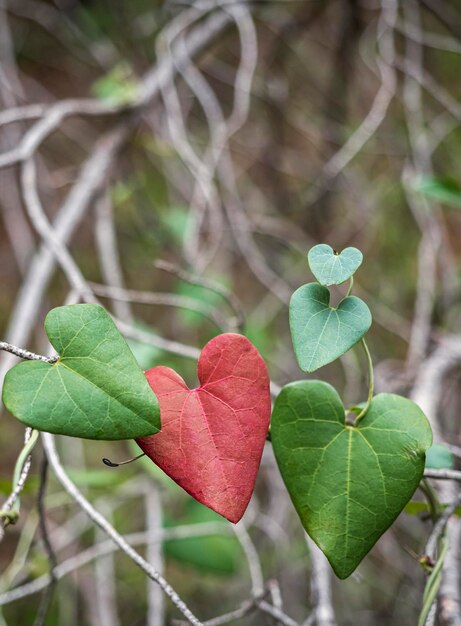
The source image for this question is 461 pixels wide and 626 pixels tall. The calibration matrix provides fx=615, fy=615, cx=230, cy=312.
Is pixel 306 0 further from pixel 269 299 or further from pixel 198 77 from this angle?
pixel 269 299

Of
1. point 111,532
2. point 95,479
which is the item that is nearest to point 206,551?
point 95,479

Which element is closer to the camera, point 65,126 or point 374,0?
point 374,0

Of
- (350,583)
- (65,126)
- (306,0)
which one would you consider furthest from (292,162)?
(350,583)

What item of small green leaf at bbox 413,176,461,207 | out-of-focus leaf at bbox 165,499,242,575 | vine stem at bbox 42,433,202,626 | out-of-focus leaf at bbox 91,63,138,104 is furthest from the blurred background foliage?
vine stem at bbox 42,433,202,626

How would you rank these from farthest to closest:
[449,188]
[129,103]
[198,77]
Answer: [198,77] → [129,103] → [449,188]

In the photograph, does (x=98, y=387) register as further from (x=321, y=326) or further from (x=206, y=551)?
(x=206, y=551)

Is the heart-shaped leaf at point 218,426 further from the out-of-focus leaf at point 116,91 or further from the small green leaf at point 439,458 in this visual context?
the out-of-focus leaf at point 116,91

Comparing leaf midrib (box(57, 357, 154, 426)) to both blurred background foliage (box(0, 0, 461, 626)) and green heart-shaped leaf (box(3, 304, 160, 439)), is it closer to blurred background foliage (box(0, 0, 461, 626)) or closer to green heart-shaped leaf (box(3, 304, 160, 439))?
green heart-shaped leaf (box(3, 304, 160, 439))
